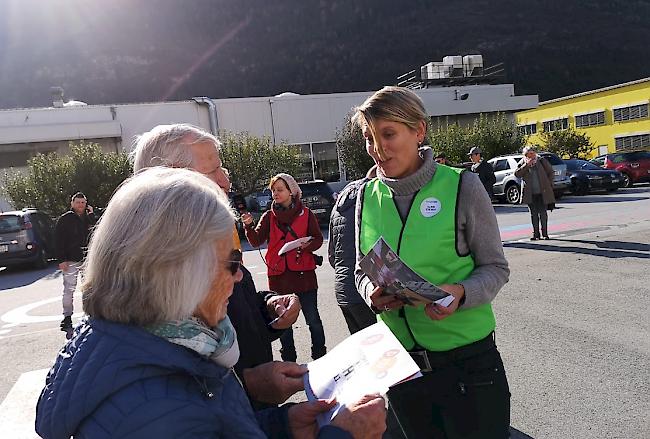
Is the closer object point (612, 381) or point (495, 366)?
point (495, 366)

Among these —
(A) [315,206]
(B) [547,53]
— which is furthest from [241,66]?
(A) [315,206]

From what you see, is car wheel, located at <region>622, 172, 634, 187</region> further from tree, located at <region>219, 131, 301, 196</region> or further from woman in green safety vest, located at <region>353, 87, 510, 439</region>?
woman in green safety vest, located at <region>353, 87, 510, 439</region>

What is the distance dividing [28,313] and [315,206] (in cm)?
936

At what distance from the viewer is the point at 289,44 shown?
109188mm

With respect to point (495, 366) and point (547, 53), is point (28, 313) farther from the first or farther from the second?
point (547, 53)

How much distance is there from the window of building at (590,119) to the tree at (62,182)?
109 ft

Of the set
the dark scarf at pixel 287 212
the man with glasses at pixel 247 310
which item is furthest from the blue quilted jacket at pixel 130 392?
the dark scarf at pixel 287 212

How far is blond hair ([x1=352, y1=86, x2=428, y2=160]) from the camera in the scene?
6.97ft

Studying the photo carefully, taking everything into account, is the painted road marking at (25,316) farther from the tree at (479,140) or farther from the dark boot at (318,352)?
the tree at (479,140)

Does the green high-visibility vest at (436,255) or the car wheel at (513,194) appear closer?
the green high-visibility vest at (436,255)

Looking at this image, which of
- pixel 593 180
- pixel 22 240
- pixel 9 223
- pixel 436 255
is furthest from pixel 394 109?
pixel 593 180

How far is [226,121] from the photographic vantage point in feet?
86.3

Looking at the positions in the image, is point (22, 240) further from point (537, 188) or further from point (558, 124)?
point (558, 124)

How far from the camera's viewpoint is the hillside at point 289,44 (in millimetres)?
90562
